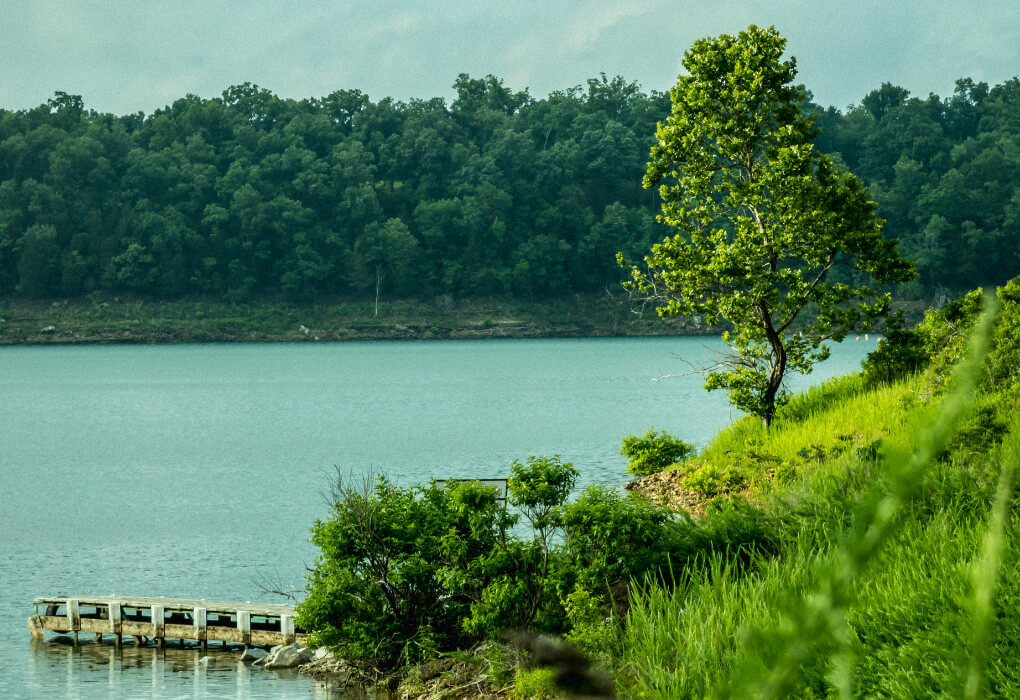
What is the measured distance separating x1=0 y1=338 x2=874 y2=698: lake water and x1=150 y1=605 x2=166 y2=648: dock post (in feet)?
0.77

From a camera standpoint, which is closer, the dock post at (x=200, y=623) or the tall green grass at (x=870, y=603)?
the tall green grass at (x=870, y=603)

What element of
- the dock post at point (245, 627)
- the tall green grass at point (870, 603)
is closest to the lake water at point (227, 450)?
the dock post at point (245, 627)

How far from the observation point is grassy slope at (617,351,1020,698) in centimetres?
759

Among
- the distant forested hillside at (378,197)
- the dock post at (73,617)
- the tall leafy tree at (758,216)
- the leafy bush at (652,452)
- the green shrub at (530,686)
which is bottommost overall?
the dock post at (73,617)

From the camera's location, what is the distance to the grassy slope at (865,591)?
7.59 meters

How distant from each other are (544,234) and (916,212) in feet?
136

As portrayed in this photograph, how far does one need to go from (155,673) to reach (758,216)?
1400cm

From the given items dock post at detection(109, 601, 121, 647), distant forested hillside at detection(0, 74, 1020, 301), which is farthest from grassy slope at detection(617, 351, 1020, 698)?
distant forested hillside at detection(0, 74, 1020, 301)

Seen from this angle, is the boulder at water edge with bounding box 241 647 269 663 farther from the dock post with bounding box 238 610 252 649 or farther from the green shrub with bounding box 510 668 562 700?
the green shrub with bounding box 510 668 562 700

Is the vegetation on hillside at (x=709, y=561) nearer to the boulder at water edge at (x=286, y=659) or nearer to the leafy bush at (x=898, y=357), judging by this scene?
the leafy bush at (x=898, y=357)

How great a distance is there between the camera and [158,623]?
2217 centimetres

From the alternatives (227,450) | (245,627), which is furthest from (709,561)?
(227,450)

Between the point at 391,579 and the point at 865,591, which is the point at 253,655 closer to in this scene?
the point at 391,579

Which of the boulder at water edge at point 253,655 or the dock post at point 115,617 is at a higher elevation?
the dock post at point 115,617
